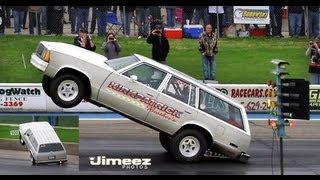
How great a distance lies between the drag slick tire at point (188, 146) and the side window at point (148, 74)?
1147 millimetres

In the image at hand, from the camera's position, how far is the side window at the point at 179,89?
60.7ft

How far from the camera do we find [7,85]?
20891 mm

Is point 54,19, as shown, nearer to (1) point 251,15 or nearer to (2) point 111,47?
(2) point 111,47

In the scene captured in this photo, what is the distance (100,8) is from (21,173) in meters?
4.34

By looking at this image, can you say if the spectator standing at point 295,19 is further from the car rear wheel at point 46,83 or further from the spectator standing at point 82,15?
the car rear wheel at point 46,83

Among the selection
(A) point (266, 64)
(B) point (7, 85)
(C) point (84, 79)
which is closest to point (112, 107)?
(C) point (84, 79)

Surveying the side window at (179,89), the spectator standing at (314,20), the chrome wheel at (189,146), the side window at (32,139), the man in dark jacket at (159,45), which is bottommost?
the chrome wheel at (189,146)

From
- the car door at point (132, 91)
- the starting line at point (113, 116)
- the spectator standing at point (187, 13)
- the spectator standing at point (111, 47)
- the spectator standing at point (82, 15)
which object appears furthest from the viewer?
the spectator standing at point (187, 13)

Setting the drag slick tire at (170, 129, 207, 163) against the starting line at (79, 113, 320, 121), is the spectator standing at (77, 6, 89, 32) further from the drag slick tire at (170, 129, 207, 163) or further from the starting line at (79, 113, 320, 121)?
the drag slick tire at (170, 129, 207, 163)

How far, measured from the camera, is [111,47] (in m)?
19.7

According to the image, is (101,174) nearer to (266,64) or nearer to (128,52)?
(128,52)

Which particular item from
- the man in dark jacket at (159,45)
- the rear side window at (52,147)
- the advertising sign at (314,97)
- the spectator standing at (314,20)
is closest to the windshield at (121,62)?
the man in dark jacket at (159,45)

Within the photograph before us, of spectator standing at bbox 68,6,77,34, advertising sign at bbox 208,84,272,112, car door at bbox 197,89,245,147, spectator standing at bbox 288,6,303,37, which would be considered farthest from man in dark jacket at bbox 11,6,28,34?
spectator standing at bbox 288,6,303,37

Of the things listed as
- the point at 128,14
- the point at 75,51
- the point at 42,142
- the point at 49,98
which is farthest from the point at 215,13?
the point at 42,142
